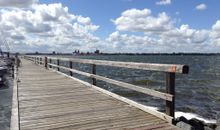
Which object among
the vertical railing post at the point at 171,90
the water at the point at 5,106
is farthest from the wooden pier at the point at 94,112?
the water at the point at 5,106

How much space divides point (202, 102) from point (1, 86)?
13.4 m

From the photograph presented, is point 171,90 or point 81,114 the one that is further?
point 81,114

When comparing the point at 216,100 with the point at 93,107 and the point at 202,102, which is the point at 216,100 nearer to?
the point at 202,102

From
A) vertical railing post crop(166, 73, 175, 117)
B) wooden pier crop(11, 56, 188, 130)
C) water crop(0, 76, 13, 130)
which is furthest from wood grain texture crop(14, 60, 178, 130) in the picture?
water crop(0, 76, 13, 130)

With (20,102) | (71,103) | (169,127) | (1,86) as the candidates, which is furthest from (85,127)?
(1,86)

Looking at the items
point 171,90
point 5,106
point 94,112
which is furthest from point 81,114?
point 5,106

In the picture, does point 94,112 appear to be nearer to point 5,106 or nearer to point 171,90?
point 171,90

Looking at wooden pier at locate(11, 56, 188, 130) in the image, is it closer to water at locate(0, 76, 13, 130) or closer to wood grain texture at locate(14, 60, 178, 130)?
wood grain texture at locate(14, 60, 178, 130)

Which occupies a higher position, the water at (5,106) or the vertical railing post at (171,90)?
the vertical railing post at (171,90)

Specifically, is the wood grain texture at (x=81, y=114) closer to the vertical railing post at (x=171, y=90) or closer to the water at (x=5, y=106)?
the vertical railing post at (x=171, y=90)

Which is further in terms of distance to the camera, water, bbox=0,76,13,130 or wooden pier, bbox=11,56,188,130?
water, bbox=0,76,13,130

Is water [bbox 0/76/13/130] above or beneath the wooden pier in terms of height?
beneath

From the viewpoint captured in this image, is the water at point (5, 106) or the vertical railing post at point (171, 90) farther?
the water at point (5, 106)

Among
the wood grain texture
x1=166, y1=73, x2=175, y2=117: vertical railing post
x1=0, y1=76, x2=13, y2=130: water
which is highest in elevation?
x1=166, y1=73, x2=175, y2=117: vertical railing post
